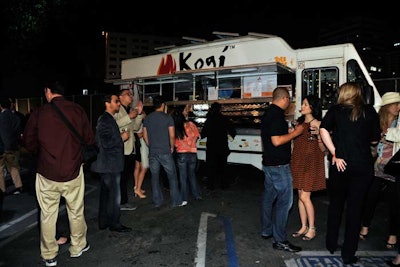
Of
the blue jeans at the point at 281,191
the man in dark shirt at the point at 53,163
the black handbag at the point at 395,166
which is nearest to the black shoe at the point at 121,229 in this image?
the man in dark shirt at the point at 53,163

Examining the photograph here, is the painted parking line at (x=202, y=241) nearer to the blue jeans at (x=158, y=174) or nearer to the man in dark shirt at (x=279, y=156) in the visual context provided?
the blue jeans at (x=158, y=174)

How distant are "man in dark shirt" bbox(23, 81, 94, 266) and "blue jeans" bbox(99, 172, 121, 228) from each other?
81 centimetres

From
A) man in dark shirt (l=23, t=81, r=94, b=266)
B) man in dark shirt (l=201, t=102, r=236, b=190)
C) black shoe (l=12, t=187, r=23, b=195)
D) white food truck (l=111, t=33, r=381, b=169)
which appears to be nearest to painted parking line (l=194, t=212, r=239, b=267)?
man in dark shirt (l=23, t=81, r=94, b=266)

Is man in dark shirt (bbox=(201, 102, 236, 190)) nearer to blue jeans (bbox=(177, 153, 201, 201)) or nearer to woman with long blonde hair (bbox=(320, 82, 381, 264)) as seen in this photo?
blue jeans (bbox=(177, 153, 201, 201))

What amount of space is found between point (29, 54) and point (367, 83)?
1746cm

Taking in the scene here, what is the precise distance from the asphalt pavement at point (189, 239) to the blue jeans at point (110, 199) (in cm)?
16

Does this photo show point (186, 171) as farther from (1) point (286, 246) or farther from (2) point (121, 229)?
(1) point (286, 246)

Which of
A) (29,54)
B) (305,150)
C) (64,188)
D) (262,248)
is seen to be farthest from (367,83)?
(29,54)

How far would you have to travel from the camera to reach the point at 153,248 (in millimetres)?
4332

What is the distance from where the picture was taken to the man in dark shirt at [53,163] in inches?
150

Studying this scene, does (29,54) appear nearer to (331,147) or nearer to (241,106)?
(241,106)

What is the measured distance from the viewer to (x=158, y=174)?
6102 mm

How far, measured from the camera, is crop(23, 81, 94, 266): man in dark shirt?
3.80 metres

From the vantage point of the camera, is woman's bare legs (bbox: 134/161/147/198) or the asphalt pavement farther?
woman's bare legs (bbox: 134/161/147/198)
